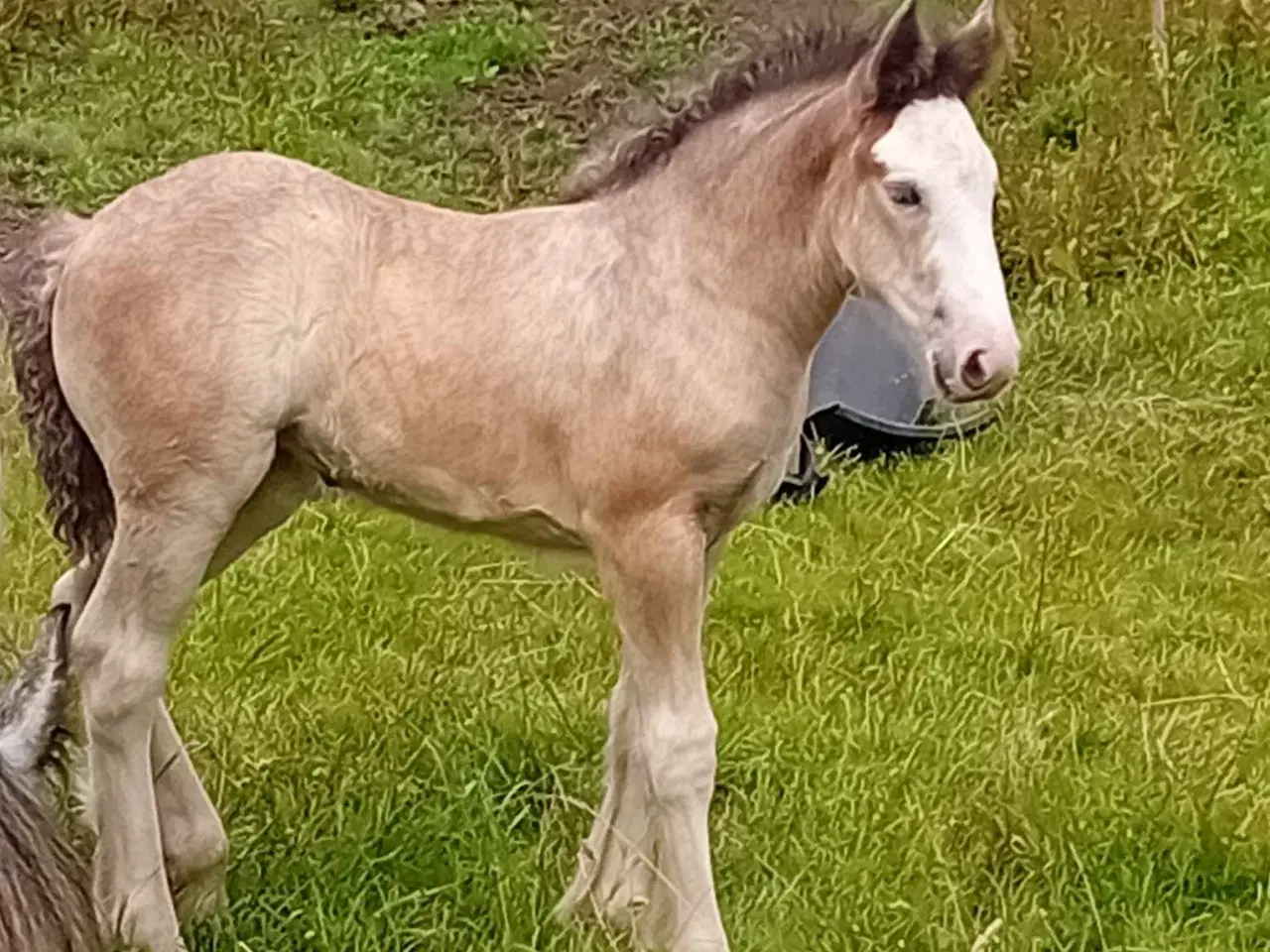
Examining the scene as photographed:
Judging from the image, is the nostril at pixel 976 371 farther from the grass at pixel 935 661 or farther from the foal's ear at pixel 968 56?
the grass at pixel 935 661

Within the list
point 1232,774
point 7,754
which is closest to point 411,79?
point 1232,774

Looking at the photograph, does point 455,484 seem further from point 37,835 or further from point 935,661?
point 935,661

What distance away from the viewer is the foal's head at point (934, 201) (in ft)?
8.29

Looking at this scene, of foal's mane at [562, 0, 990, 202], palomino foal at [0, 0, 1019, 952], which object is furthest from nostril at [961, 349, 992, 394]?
foal's mane at [562, 0, 990, 202]

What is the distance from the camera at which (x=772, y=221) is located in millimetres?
2766

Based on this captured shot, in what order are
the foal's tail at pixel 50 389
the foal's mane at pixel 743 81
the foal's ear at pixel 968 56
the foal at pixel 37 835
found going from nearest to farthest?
the foal at pixel 37 835 → the foal's ear at pixel 968 56 → the foal's mane at pixel 743 81 → the foal's tail at pixel 50 389

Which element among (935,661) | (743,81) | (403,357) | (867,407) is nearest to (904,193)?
(743,81)

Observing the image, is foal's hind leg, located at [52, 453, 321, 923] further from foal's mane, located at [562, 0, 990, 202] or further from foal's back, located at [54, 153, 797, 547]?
foal's mane, located at [562, 0, 990, 202]

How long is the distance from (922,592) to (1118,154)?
283 cm

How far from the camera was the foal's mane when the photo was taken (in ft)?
9.27

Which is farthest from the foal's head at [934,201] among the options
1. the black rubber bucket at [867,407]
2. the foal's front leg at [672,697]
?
the black rubber bucket at [867,407]

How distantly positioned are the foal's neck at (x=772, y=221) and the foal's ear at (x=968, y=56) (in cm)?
15

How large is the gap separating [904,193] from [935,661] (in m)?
1.67

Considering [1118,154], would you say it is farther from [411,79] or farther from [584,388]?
[584,388]
